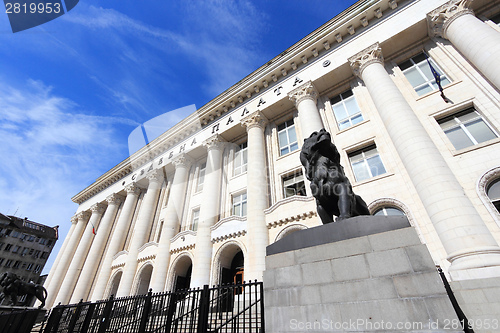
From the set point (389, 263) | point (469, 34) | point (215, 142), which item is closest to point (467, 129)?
point (469, 34)

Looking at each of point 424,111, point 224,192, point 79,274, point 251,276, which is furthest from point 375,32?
point 79,274

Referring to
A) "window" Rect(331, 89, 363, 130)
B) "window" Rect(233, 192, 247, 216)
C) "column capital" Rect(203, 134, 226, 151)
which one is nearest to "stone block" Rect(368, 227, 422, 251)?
"window" Rect(331, 89, 363, 130)

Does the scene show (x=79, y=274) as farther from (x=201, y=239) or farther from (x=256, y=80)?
(x=256, y=80)

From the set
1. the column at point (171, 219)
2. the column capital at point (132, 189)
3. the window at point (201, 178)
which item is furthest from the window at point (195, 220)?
the column capital at point (132, 189)

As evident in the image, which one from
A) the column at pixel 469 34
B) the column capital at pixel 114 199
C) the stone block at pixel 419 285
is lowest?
the stone block at pixel 419 285

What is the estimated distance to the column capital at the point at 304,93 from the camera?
16594 millimetres

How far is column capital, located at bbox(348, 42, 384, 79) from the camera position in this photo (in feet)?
47.6

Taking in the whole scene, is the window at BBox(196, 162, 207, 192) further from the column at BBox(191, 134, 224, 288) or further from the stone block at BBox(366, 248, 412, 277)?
the stone block at BBox(366, 248, 412, 277)

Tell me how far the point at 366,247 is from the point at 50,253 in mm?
77900

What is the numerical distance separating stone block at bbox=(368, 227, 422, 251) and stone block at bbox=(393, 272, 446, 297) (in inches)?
18.2

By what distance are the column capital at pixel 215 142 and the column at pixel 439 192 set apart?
1278cm

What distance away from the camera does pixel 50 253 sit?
57531 mm

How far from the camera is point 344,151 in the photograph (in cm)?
1403

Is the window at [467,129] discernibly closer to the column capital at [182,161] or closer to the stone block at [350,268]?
the stone block at [350,268]
